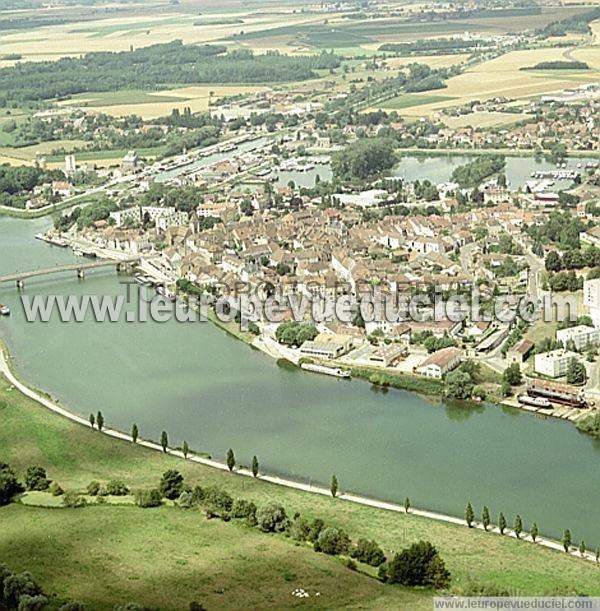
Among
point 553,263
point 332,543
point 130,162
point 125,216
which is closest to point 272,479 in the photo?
point 332,543

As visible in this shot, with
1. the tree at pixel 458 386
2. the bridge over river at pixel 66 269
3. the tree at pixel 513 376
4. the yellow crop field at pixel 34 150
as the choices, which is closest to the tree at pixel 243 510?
the tree at pixel 458 386

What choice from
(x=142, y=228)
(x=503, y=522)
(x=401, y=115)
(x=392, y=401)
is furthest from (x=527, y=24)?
(x=503, y=522)

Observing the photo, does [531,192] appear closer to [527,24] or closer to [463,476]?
[463,476]

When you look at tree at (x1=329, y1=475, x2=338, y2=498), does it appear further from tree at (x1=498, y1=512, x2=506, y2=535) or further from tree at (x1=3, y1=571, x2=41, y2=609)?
tree at (x1=3, y1=571, x2=41, y2=609)

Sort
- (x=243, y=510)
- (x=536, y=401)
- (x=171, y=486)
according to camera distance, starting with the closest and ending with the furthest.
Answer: (x=243, y=510) → (x=171, y=486) → (x=536, y=401)

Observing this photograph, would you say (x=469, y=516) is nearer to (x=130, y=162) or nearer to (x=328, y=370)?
(x=328, y=370)

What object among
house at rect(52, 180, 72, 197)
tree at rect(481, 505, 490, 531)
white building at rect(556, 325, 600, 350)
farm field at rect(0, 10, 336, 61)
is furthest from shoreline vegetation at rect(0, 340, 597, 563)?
farm field at rect(0, 10, 336, 61)

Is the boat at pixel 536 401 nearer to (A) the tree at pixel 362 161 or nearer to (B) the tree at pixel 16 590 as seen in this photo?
(B) the tree at pixel 16 590
